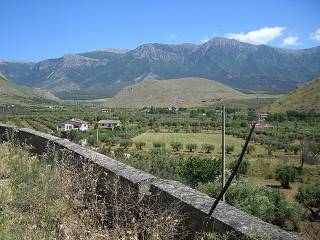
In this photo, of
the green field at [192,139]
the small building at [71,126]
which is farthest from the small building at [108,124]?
the green field at [192,139]

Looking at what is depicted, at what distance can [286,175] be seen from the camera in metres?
48.7

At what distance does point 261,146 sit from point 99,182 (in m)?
76.9

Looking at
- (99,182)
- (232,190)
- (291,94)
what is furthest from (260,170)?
(291,94)

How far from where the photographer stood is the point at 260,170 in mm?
54594

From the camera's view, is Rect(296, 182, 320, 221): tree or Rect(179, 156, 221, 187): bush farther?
Rect(179, 156, 221, 187): bush

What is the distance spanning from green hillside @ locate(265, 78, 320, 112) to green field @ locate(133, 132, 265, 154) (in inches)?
939

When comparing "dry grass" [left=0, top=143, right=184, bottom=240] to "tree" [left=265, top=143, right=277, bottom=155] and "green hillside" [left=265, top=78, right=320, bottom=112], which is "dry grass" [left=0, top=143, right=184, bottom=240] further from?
"green hillside" [left=265, top=78, right=320, bottom=112]

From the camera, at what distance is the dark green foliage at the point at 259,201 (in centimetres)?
1689

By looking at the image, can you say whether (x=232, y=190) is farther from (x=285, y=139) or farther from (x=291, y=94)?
(x=291, y=94)

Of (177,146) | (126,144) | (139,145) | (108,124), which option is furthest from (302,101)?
(126,144)

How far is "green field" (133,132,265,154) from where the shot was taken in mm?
76312

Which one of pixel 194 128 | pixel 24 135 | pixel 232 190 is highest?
pixel 24 135

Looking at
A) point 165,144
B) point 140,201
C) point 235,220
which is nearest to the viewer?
point 235,220

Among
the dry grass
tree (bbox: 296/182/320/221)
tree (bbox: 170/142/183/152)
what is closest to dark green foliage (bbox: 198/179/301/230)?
tree (bbox: 296/182/320/221)
